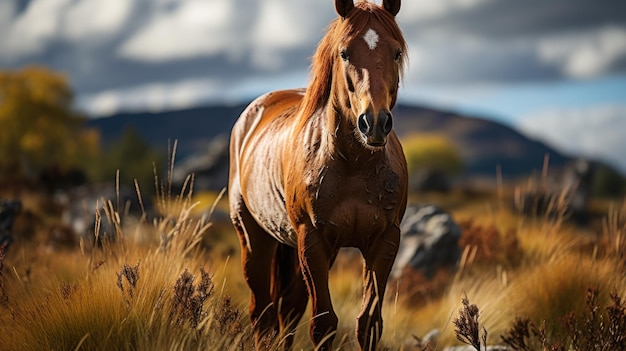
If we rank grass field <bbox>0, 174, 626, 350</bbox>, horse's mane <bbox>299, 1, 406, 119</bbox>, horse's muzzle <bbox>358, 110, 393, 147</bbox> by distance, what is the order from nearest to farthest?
horse's muzzle <bbox>358, 110, 393, 147</bbox> → horse's mane <bbox>299, 1, 406, 119</bbox> → grass field <bbox>0, 174, 626, 350</bbox>

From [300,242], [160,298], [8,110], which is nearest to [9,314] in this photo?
[160,298]

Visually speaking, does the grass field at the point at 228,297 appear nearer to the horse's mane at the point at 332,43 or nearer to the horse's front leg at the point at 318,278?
the horse's front leg at the point at 318,278

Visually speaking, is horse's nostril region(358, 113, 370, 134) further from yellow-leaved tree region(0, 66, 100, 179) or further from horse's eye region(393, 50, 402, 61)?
yellow-leaved tree region(0, 66, 100, 179)

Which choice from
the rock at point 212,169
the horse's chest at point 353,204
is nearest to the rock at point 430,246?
the horse's chest at point 353,204

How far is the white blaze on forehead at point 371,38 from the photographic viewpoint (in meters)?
3.45

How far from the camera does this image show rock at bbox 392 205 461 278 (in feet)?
28.0

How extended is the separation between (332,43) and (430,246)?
5224 mm

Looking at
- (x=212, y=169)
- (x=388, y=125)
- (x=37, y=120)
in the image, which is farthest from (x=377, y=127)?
(x=37, y=120)

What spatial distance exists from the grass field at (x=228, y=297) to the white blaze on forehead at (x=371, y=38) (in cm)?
151

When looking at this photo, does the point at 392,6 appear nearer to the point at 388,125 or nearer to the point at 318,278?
the point at 388,125

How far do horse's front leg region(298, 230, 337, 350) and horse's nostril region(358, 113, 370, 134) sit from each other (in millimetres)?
802

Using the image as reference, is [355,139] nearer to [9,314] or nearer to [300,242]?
[300,242]

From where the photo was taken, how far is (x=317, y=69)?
3.95 meters

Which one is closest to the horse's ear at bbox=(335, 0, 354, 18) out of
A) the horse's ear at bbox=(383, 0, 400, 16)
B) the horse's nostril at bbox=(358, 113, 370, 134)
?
the horse's ear at bbox=(383, 0, 400, 16)
